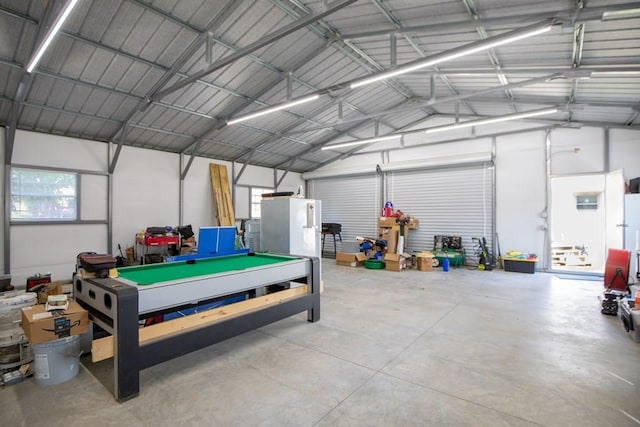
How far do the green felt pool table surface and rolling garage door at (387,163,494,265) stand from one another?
260 inches

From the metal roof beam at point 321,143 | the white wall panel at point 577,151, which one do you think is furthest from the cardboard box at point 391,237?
the white wall panel at point 577,151

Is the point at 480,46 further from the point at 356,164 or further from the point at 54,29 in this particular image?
the point at 356,164

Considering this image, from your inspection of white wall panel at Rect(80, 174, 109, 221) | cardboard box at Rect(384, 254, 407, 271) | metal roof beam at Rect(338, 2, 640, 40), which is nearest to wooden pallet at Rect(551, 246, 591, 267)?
cardboard box at Rect(384, 254, 407, 271)

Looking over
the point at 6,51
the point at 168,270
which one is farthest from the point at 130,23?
the point at 168,270

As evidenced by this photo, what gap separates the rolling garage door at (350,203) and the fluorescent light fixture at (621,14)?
7.23 meters

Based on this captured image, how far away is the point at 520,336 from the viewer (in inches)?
140

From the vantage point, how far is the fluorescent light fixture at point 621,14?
320 centimetres

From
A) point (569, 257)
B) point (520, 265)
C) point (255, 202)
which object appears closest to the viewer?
point (520, 265)

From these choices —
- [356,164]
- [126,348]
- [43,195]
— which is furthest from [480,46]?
[43,195]

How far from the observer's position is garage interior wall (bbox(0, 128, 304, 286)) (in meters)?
6.08

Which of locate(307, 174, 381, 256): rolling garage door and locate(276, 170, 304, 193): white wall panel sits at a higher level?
locate(276, 170, 304, 193): white wall panel

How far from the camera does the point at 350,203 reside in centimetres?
1120

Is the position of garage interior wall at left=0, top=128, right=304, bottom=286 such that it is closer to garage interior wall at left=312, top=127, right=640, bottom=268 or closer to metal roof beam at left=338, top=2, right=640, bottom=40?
metal roof beam at left=338, top=2, right=640, bottom=40

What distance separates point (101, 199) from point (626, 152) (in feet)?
40.3
